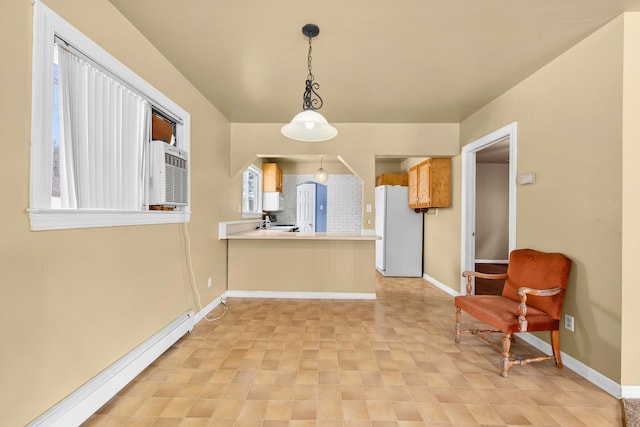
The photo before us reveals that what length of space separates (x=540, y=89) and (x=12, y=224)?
12.1ft

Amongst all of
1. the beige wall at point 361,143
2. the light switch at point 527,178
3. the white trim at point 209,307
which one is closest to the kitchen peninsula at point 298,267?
the white trim at point 209,307

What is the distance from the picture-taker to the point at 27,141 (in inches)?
52.2

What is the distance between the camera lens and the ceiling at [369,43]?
179 centimetres

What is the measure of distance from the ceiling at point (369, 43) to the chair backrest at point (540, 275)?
1624mm

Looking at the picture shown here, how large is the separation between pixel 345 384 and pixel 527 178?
2.38 metres

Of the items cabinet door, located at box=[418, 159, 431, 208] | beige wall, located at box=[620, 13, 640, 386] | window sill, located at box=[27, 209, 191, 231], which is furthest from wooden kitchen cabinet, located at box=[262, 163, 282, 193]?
beige wall, located at box=[620, 13, 640, 386]

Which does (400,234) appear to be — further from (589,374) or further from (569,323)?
(589,374)

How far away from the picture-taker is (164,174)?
7.25 feet

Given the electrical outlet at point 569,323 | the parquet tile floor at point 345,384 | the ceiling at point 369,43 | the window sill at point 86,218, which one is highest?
the ceiling at point 369,43

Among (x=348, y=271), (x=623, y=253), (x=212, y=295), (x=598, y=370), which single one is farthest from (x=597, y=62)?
(x=212, y=295)

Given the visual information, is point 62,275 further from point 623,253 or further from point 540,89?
point 540,89

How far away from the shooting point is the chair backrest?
2131 millimetres

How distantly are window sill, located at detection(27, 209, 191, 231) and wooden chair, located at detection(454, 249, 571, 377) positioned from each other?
2708mm

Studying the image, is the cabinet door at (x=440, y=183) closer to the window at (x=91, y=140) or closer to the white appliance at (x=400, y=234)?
the white appliance at (x=400, y=234)
